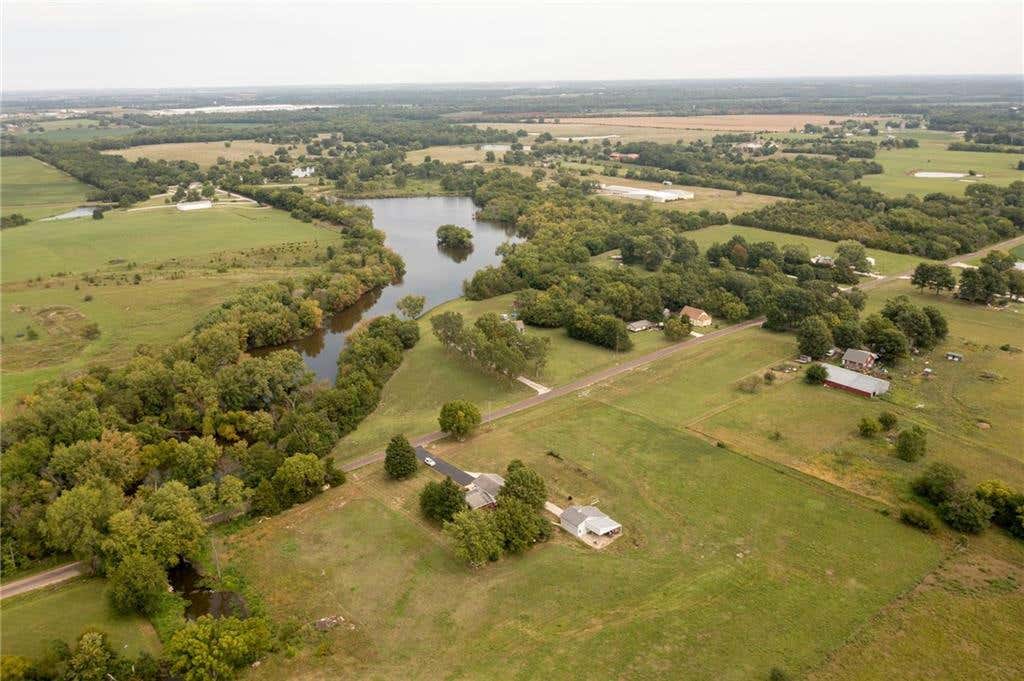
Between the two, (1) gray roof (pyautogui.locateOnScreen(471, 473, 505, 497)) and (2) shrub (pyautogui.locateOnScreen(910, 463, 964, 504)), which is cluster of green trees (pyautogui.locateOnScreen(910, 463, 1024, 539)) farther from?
(1) gray roof (pyautogui.locateOnScreen(471, 473, 505, 497))

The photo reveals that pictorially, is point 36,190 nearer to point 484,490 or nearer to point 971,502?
point 484,490

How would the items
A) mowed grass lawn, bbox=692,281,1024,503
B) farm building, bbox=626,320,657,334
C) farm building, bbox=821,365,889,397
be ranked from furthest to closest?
farm building, bbox=626,320,657,334 → farm building, bbox=821,365,889,397 → mowed grass lawn, bbox=692,281,1024,503

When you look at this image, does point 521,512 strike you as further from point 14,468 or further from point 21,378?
point 21,378

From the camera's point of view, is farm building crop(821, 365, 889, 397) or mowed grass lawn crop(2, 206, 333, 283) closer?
farm building crop(821, 365, 889, 397)

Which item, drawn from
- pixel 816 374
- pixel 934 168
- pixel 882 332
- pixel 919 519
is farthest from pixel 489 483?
pixel 934 168

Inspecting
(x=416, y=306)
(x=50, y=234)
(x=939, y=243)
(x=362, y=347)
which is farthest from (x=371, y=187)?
(x=939, y=243)

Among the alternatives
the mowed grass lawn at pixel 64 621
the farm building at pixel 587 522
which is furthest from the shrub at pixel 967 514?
the mowed grass lawn at pixel 64 621

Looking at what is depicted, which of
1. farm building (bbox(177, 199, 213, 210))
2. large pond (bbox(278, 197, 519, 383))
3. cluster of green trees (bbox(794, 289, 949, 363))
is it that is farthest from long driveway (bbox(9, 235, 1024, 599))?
farm building (bbox(177, 199, 213, 210))

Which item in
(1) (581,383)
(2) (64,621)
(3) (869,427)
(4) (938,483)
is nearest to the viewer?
(2) (64,621)
